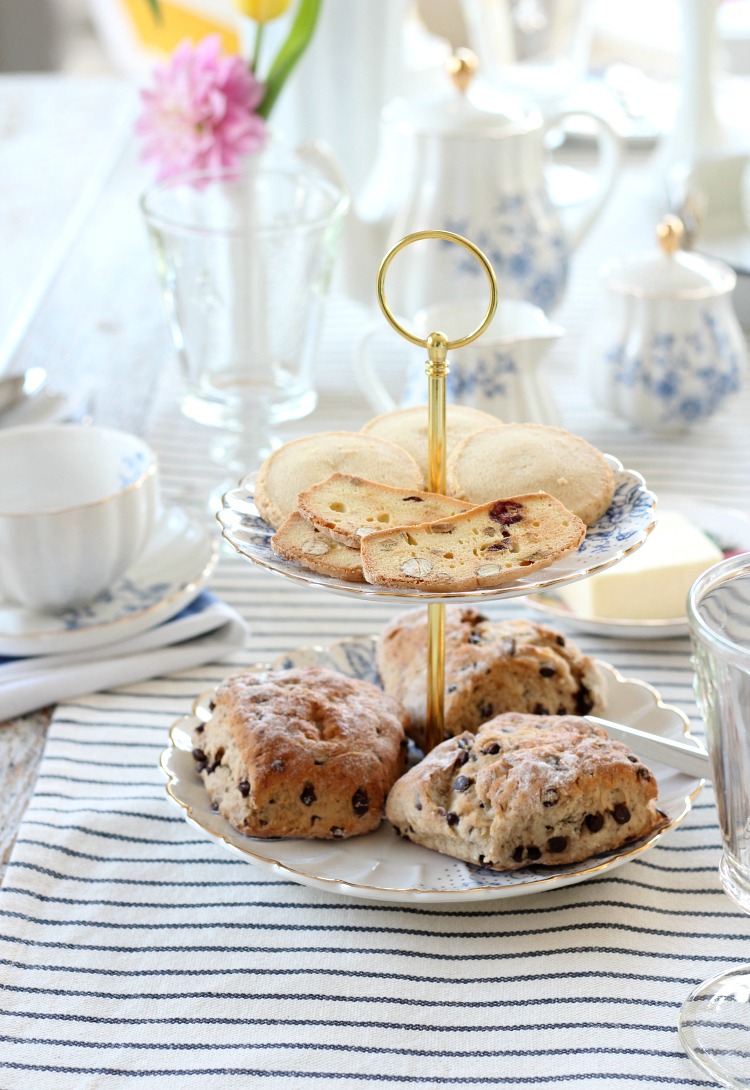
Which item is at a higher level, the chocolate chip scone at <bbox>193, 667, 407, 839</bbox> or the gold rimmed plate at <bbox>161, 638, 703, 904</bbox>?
the chocolate chip scone at <bbox>193, 667, 407, 839</bbox>

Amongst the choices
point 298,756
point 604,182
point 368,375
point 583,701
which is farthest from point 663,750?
point 604,182

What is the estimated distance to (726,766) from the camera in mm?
520

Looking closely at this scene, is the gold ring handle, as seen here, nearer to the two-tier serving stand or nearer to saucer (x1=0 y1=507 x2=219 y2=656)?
the two-tier serving stand

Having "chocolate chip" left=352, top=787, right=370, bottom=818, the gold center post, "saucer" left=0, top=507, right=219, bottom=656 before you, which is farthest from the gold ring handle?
"saucer" left=0, top=507, right=219, bottom=656

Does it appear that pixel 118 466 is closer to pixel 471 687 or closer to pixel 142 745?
pixel 142 745

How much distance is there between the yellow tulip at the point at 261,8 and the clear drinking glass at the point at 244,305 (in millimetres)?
145

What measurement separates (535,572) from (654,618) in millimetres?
338

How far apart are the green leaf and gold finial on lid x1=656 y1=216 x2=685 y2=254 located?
37cm

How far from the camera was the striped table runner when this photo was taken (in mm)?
531

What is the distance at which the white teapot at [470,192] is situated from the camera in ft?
3.72

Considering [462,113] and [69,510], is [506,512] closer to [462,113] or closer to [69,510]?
[69,510]

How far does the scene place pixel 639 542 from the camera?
1.84ft

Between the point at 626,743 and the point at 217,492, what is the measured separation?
544mm

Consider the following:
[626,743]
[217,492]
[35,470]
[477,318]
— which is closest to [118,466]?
[35,470]
